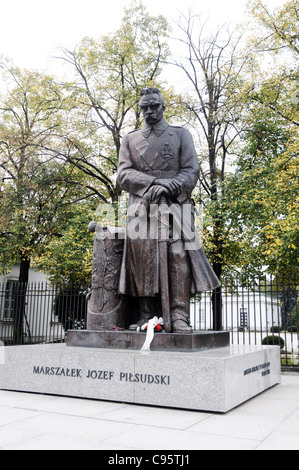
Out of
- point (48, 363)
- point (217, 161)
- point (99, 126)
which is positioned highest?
point (99, 126)

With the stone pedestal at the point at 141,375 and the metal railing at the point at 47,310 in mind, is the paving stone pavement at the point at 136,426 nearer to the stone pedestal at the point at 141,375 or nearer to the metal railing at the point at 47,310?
the stone pedestal at the point at 141,375

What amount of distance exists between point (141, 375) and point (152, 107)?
3.77 m

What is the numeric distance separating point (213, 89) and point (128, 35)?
16.8 ft

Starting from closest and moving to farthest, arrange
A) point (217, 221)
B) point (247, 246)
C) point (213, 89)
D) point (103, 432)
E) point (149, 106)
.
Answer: point (103, 432), point (149, 106), point (247, 246), point (217, 221), point (213, 89)

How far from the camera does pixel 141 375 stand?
4.86 m

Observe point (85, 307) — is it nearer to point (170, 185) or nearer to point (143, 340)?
point (143, 340)

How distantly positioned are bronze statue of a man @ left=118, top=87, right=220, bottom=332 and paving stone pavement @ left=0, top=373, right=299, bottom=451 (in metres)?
1.46

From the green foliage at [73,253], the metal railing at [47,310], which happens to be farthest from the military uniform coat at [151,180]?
the green foliage at [73,253]

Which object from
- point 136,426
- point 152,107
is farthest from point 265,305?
point 136,426

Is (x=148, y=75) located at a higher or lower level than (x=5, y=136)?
higher

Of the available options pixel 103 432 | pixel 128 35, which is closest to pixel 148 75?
pixel 128 35

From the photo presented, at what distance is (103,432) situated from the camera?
3.63 metres

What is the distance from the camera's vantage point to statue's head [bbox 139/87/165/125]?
634 cm
